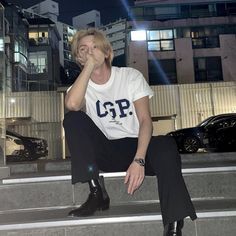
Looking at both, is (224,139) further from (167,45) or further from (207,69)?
(167,45)

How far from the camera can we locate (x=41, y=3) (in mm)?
45250

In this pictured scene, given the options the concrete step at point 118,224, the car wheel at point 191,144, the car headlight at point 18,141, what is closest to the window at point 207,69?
the car wheel at point 191,144

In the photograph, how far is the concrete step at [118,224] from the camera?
1751mm

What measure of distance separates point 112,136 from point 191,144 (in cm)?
768

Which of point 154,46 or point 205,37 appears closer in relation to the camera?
point 154,46

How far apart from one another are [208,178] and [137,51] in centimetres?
1797

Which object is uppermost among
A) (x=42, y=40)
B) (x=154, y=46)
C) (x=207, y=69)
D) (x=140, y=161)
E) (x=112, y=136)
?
(x=42, y=40)

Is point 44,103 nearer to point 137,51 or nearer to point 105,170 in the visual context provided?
point 137,51

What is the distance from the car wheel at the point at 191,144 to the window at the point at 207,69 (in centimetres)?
1059

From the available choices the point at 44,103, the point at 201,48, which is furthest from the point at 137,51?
the point at 44,103

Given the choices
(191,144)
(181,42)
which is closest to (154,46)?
(181,42)

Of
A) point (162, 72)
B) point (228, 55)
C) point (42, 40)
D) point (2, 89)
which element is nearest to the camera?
point (2, 89)

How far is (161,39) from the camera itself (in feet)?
66.0

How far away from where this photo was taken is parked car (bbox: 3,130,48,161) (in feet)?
28.8
